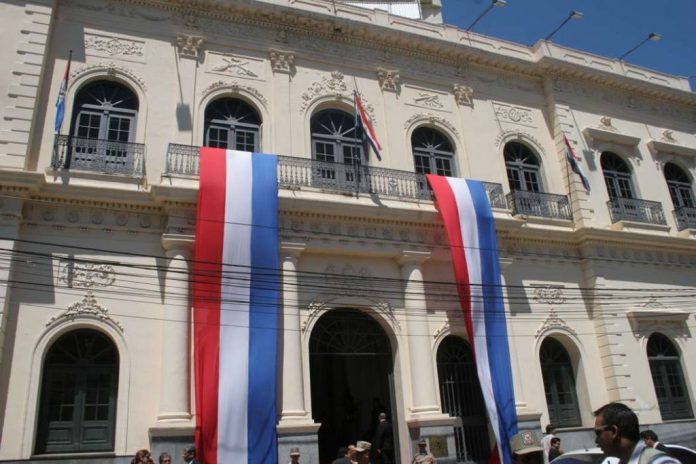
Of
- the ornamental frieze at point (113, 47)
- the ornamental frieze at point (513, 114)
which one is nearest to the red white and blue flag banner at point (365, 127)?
the ornamental frieze at point (513, 114)

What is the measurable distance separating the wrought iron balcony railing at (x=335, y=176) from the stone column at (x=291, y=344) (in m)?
1.50

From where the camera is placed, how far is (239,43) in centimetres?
1257

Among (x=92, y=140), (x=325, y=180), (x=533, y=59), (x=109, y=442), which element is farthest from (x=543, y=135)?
(x=109, y=442)

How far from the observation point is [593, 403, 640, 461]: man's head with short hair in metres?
2.82

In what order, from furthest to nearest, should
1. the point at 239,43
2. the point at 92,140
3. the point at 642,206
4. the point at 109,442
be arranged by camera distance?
the point at 642,206 → the point at 239,43 → the point at 92,140 → the point at 109,442

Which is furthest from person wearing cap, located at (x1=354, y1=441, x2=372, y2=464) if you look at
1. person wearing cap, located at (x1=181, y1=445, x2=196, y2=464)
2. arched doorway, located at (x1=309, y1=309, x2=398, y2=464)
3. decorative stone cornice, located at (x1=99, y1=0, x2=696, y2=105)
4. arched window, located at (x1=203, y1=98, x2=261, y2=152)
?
decorative stone cornice, located at (x1=99, y1=0, x2=696, y2=105)

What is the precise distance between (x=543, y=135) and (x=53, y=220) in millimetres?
11799

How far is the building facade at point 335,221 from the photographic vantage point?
945 cm

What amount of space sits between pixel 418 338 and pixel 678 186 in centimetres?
1035

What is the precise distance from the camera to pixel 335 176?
39.3 ft

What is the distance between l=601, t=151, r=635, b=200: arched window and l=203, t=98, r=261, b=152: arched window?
30.9 feet

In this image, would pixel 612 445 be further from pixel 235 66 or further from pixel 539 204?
pixel 539 204

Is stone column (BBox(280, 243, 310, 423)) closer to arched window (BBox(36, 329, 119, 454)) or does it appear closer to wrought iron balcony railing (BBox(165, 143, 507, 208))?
wrought iron balcony railing (BBox(165, 143, 507, 208))

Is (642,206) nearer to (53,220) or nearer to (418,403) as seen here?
(418,403)
